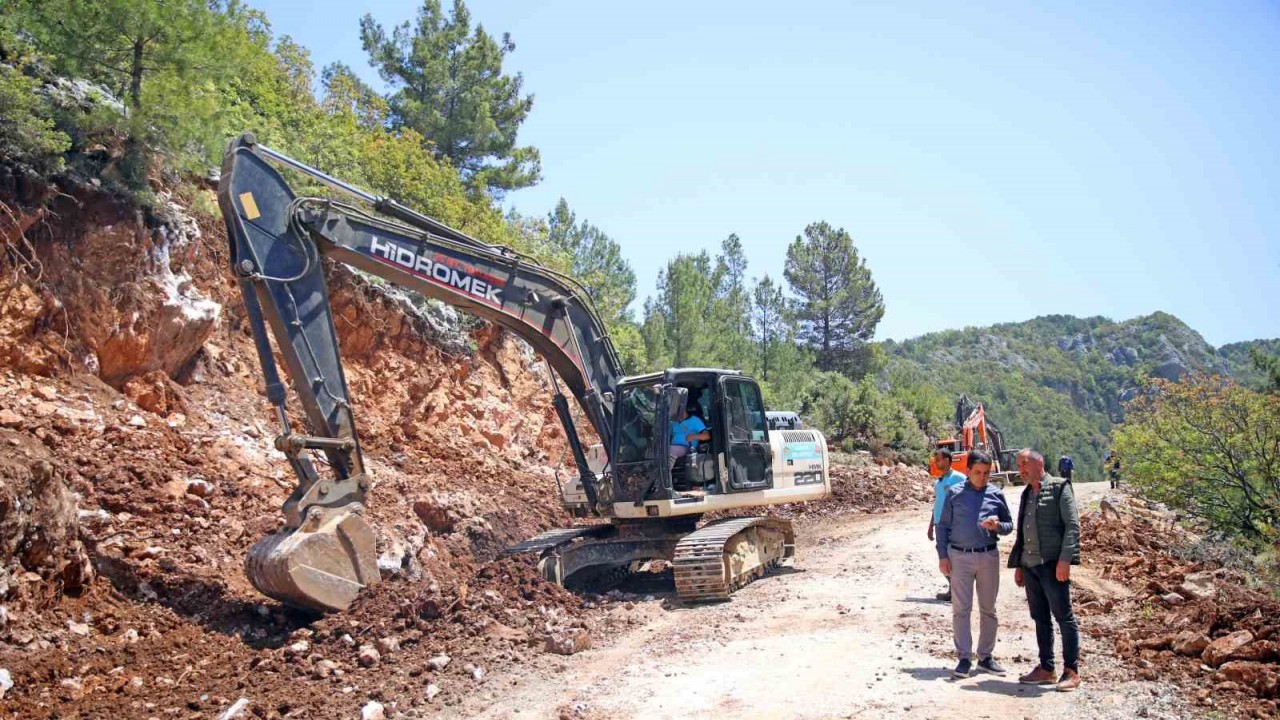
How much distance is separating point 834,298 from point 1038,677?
3715 cm

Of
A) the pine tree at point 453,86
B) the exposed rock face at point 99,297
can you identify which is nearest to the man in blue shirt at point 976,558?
the exposed rock face at point 99,297

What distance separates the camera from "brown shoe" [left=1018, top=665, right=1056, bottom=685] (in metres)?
6.20

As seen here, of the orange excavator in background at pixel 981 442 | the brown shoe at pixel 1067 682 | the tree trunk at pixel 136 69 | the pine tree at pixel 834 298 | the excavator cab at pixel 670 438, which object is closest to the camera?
the brown shoe at pixel 1067 682

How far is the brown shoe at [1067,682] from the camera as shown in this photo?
605cm

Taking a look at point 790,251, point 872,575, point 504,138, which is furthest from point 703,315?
point 872,575

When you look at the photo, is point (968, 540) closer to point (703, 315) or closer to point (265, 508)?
point (265, 508)

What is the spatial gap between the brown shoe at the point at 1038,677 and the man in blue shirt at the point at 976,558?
0.28 meters

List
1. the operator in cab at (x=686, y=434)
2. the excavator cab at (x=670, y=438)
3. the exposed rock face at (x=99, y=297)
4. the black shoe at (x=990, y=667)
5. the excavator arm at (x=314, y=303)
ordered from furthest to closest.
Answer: the operator in cab at (x=686, y=434), the excavator cab at (x=670, y=438), the exposed rock face at (x=99, y=297), the excavator arm at (x=314, y=303), the black shoe at (x=990, y=667)

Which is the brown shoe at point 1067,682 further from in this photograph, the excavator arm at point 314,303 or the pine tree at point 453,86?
the pine tree at point 453,86

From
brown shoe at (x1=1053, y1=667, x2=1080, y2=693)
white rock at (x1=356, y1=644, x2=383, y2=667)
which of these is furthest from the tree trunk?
brown shoe at (x1=1053, y1=667, x2=1080, y2=693)

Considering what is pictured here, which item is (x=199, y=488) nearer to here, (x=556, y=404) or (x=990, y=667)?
(x=556, y=404)

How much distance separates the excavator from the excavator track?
21 millimetres

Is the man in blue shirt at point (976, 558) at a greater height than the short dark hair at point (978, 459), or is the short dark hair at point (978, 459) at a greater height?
the short dark hair at point (978, 459)

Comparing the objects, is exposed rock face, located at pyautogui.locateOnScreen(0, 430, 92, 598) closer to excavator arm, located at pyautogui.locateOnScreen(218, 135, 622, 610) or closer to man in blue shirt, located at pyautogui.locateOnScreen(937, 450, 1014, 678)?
excavator arm, located at pyautogui.locateOnScreen(218, 135, 622, 610)
